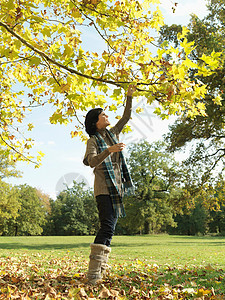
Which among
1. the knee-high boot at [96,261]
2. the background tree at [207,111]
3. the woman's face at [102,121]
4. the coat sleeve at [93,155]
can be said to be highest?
the background tree at [207,111]

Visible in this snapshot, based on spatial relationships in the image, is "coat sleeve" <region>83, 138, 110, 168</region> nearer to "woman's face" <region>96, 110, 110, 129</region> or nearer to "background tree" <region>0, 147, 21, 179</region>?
"woman's face" <region>96, 110, 110, 129</region>

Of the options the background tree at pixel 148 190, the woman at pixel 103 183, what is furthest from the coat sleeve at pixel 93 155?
the background tree at pixel 148 190

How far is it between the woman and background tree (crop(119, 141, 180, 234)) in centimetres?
2650

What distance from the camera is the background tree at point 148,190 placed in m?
30.3

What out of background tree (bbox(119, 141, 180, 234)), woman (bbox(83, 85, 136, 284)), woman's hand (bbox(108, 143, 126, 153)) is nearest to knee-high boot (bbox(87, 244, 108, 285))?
woman (bbox(83, 85, 136, 284))

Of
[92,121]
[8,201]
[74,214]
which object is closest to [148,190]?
[8,201]

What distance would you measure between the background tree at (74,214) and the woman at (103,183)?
4563 centimetres

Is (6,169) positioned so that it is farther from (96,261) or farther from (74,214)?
(96,261)

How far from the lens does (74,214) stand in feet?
159

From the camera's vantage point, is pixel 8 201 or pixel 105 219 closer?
pixel 105 219

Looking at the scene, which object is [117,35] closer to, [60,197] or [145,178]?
[145,178]

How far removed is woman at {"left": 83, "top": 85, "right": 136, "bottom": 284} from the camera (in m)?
3.14

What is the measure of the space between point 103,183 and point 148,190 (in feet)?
98.2

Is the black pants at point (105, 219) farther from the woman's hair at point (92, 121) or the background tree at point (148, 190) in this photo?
the background tree at point (148, 190)
